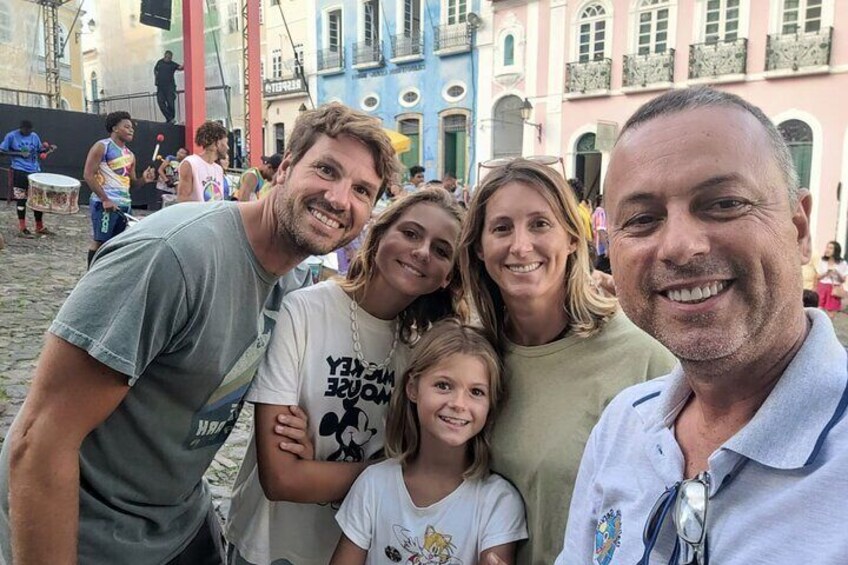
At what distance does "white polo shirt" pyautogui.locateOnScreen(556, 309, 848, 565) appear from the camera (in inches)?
35.9

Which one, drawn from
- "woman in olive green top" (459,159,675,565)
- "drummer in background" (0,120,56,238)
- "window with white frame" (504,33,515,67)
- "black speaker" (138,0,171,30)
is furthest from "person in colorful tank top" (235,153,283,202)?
"window with white frame" (504,33,515,67)

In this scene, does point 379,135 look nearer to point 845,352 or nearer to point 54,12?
point 845,352

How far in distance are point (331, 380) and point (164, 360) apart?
531mm

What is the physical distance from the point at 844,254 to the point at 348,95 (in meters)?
17.9

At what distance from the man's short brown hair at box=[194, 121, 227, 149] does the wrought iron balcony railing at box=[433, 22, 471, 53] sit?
Answer: 15.9m

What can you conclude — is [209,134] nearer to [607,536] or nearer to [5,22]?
[607,536]

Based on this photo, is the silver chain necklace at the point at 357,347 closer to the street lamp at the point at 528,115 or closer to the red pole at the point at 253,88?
the red pole at the point at 253,88

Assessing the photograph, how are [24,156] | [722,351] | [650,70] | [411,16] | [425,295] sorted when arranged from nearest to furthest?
[722,351], [425,295], [24,156], [650,70], [411,16]

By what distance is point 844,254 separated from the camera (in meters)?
14.2

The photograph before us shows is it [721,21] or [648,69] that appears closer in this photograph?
[721,21]

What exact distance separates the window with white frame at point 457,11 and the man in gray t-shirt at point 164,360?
21110 mm

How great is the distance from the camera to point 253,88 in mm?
14406

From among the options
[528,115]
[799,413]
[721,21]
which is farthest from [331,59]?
[799,413]

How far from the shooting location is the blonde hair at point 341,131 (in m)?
2.10
